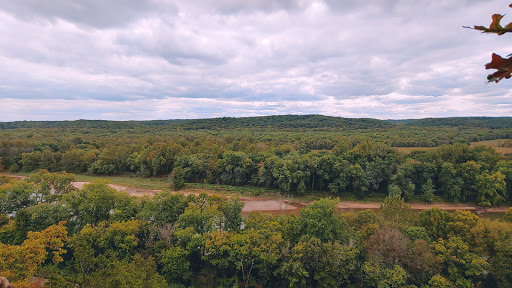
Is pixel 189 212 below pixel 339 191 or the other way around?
the other way around

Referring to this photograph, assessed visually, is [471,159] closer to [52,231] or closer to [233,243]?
[233,243]

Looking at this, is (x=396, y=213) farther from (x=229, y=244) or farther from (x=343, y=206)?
(x=343, y=206)

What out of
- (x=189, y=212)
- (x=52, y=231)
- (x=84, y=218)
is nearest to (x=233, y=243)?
(x=189, y=212)

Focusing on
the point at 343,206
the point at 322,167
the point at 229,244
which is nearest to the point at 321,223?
the point at 229,244

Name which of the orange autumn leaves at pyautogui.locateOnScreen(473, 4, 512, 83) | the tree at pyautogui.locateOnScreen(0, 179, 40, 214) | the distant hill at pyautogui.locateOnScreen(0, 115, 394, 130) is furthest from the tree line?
the distant hill at pyautogui.locateOnScreen(0, 115, 394, 130)

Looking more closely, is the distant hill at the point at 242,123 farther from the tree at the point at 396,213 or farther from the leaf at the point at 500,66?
the leaf at the point at 500,66

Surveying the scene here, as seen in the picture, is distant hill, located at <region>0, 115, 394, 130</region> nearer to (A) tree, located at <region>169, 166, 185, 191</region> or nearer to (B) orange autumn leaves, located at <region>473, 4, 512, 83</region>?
(A) tree, located at <region>169, 166, 185, 191</region>

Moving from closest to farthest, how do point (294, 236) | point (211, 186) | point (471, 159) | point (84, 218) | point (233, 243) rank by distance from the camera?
point (233, 243), point (294, 236), point (84, 218), point (471, 159), point (211, 186)
